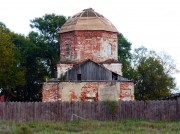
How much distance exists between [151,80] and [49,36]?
37.4 ft

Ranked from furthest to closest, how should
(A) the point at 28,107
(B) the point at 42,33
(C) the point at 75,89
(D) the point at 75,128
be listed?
(B) the point at 42,33 < (C) the point at 75,89 < (A) the point at 28,107 < (D) the point at 75,128

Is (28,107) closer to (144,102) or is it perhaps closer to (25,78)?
(144,102)

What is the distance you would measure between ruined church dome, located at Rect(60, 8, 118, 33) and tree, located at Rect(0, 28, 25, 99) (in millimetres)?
7085

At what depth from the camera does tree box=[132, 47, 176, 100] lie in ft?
151

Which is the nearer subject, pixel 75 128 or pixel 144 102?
pixel 75 128

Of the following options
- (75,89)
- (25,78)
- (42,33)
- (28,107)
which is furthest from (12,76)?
(28,107)

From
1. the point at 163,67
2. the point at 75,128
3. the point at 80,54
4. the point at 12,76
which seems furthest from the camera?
the point at 163,67

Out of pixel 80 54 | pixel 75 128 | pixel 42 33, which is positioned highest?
pixel 42 33

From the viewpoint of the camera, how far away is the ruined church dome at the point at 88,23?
3788 cm

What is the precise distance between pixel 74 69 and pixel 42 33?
16.7 meters

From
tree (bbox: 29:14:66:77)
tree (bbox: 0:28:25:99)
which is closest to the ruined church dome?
tree (bbox: 0:28:25:99)

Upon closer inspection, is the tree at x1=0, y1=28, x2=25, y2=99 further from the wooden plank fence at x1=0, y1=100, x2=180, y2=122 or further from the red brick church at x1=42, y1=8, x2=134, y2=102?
the wooden plank fence at x1=0, y1=100, x2=180, y2=122

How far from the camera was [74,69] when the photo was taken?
36188 mm

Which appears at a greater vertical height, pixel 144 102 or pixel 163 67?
pixel 163 67
